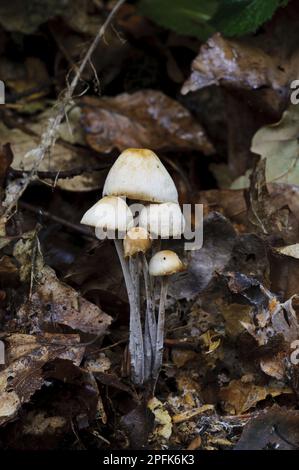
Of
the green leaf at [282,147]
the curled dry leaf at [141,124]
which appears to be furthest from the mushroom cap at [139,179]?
the curled dry leaf at [141,124]

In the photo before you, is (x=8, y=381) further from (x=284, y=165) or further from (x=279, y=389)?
(x=284, y=165)

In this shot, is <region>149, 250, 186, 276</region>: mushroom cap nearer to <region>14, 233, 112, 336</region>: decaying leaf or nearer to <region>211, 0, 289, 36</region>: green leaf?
<region>14, 233, 112, 336</region>: decaying leaf

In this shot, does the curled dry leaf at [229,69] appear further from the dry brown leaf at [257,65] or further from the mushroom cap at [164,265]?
the mushroom cap at [164,265]

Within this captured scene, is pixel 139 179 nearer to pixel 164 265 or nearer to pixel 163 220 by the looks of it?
pixel 163 220

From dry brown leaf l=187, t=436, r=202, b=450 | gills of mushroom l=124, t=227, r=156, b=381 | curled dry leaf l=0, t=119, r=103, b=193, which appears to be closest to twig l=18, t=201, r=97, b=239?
curled dry leaf l=0, t=119, r=103, b=193

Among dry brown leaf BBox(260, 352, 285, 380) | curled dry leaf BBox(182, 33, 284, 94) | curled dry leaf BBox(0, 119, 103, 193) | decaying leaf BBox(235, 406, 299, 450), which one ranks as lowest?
decaying leaf BBox(235, 406, 299, 450)

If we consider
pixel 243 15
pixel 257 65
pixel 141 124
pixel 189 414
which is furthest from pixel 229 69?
pixel 189 414

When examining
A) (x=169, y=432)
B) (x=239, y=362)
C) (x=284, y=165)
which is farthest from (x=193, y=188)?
(x=169, y=432)
